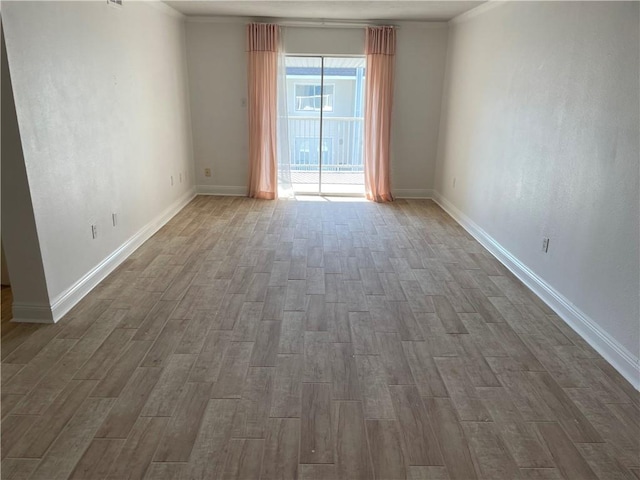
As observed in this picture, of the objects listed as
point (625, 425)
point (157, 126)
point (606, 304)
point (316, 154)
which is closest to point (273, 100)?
point (316, 154)

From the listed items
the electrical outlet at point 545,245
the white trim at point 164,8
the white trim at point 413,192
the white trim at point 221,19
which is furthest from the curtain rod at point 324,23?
the electrical outlet at point 545,245

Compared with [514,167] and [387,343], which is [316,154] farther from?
[387,343]

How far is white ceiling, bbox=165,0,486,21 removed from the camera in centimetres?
453

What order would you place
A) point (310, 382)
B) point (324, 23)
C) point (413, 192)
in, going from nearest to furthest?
point (310, 382) → point (324, 23) → point (413, 192)

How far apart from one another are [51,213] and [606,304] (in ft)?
11.0

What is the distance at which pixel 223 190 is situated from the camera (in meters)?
6.29

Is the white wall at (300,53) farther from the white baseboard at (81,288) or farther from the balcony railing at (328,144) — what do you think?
the white baseboard at (81,288)

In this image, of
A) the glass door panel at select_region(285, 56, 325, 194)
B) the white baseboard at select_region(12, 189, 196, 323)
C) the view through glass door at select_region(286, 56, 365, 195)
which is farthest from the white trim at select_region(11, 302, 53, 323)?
the view through glass door at select_region(286, 56, 365, 195)

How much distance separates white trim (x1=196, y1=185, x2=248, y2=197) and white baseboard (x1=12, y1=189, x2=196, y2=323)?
5.42 feet

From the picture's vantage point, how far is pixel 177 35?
536 cm

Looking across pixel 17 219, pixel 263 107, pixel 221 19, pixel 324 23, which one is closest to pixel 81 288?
pixel 17 219

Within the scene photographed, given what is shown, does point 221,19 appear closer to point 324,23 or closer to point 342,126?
point 324,23

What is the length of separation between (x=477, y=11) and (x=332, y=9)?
153 centimetres

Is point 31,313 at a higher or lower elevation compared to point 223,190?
lower
